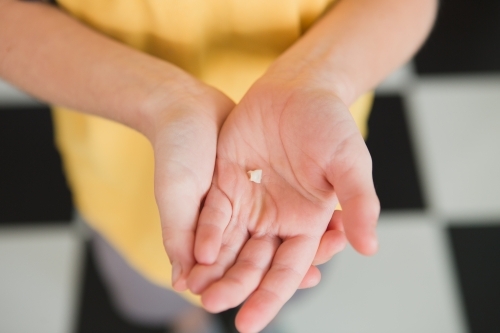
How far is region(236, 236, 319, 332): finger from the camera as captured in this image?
15.9 inches

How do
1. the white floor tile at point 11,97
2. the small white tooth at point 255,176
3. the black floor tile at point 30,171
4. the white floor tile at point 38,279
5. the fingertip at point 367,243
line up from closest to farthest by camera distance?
1. the fingertip at point 367,243
2. the small white tooth at point 255,176
3. the white floor tile at point 38,279
4. the black floor tile at point 30,171
5. the white floor tile at point 11,97

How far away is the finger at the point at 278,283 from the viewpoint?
403mm

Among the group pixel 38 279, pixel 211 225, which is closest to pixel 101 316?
pixel 38 279

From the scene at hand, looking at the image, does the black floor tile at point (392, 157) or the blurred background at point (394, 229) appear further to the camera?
the black floor tile at point (392, 157)

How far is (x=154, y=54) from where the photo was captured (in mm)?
600

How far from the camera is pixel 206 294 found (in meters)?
0.40

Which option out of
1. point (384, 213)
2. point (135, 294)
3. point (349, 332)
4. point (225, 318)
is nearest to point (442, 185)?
point (384, 213)

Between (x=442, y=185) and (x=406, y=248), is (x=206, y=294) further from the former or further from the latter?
(x=442, y=185)

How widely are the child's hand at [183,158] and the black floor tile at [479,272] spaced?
0.74 meters

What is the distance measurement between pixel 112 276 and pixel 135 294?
53mm

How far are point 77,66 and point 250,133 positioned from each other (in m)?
0.21

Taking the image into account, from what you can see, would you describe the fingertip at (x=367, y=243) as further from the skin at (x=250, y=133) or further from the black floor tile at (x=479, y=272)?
the black floor tile at (x=479, y=272)

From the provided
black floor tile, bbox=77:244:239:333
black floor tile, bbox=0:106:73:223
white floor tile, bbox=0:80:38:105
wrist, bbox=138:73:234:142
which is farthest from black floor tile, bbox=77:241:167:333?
wrist, bbox=138:73:234:142

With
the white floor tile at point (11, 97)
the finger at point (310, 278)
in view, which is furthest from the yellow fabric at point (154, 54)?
the white floor tile at point (11, 97)
